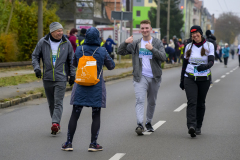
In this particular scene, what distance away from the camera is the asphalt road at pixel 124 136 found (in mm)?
6109

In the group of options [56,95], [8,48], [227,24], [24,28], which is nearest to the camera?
[56,95]

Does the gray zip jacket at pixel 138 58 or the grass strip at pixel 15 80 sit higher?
the gray zip jacket at pixel 138 58

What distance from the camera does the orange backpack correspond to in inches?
234

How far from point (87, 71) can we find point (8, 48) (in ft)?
57.5

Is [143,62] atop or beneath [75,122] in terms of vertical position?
atop

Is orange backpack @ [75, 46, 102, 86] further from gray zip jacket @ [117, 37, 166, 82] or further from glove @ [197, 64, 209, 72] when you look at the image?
glove @ [197, 64, 209, 72]

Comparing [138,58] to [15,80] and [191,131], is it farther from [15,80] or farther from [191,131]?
[15,80]

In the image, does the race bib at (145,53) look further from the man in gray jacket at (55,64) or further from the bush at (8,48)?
the bush at (8,48)

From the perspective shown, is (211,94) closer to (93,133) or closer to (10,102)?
(10,102)

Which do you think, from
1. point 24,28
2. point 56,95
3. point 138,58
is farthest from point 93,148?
point 24,28

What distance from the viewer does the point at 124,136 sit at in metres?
7.41

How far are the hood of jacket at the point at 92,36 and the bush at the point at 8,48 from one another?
1674 centimetres

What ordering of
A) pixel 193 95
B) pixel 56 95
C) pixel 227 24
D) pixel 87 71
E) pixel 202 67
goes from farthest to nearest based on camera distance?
pixel 227 24, pixel 56 95, pixel 193 95, pixel 202 67, pixel 87 71

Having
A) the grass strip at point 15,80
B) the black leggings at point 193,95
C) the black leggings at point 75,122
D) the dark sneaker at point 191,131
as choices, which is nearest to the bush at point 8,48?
the grass strip at point 15,80
